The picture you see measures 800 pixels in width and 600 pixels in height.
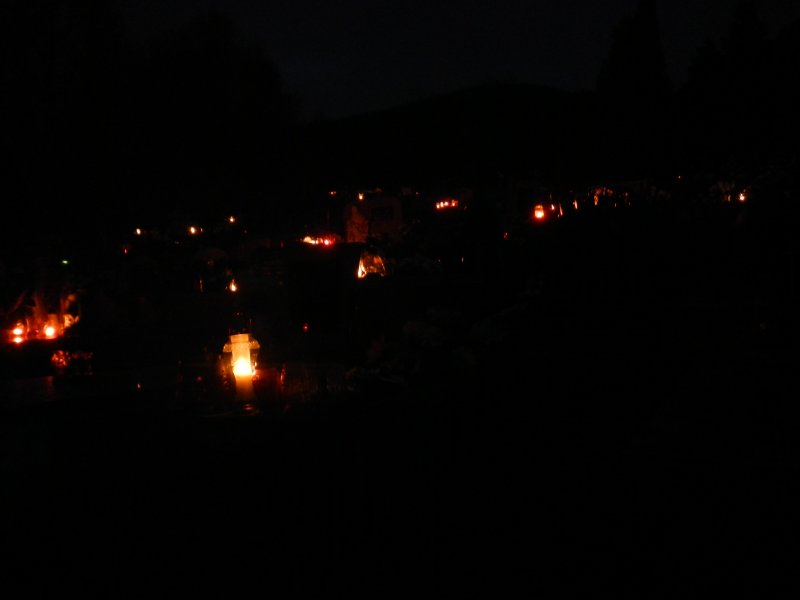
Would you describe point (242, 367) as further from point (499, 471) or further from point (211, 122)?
point (211, 122)

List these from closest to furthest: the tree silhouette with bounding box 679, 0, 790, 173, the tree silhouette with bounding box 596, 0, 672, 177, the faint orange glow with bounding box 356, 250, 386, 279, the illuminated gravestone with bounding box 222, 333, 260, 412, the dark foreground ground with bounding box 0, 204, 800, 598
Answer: the dark foreground ground with bounding box 0, 204, 800, 598
the illuminated gravestone with bounding box 222, 333, 260, 412
the tree silhouette with bounding box 679, 0, 790, 173
the faint orange glow with bounding box 356, 250, 386, 279
the tree silhouette with bounding box 596, 0, 672, 177

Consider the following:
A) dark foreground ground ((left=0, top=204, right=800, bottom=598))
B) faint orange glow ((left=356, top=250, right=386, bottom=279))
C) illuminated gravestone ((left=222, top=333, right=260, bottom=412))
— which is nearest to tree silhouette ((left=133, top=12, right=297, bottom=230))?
faint orange glow ((left=356, top=250, right=386, bottom=279))

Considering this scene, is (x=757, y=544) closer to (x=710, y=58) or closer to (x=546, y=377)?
(x=546, y=377)

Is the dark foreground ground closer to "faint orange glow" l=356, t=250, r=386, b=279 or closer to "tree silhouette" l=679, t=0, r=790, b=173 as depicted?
"tree silhouette" l=679, t=0, r=790, b=173

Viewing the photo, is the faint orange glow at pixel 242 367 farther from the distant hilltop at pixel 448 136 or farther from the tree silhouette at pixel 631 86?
the distant hilltop at pixel 448 136

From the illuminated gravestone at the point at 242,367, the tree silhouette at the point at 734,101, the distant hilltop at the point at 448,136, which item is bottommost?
the illuminated gravestone at the point at 242,367

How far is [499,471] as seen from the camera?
380 centimetres

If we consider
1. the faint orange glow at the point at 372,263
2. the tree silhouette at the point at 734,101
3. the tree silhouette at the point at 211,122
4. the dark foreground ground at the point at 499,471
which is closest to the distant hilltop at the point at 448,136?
the tree silhouette at the point at 211,122

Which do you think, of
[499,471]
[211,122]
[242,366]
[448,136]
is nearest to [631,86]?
[211,122]

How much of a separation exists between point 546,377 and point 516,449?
79cm

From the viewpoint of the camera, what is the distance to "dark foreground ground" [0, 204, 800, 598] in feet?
10.00

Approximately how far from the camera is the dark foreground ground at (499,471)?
10.00ft

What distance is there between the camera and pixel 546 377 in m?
4.60

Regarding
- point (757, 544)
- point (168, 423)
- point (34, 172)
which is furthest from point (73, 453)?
point (34, 172)
